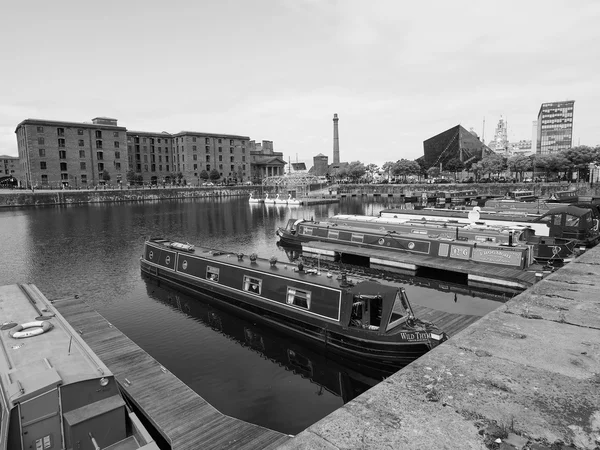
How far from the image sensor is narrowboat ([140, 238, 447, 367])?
16.6 meters

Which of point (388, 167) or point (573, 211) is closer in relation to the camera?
point (573, 211)

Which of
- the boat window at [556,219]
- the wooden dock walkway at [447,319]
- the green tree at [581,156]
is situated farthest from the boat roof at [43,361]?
the green tree at [581,156]

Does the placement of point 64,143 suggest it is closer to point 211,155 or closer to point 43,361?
point 211,155

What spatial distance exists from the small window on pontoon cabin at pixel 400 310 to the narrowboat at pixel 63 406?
1091 cm

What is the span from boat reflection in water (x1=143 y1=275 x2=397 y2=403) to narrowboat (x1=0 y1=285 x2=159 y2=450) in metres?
8.24

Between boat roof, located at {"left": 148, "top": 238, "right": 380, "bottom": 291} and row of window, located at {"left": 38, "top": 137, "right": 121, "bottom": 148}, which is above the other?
row of window, located at {"left": 38, "top": 137, "right": 121, "bottom": 148}

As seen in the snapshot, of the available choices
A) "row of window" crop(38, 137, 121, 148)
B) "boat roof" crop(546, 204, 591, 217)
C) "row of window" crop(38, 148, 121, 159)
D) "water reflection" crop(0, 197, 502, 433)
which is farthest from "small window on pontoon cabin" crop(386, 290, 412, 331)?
"row of window" crop(38, 137, 121, 148)

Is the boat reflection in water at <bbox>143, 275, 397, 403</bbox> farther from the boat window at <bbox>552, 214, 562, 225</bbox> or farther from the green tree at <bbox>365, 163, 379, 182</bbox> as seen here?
the green tree at <bbox>365, 163, 379, 182</bbox>

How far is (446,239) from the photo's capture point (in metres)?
33.5

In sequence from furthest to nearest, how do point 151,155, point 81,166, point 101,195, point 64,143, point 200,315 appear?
point 151,155 < point 81,166 < point 64,143 < point 101,195 < point 200,315

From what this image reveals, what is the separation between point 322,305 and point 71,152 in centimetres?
11551

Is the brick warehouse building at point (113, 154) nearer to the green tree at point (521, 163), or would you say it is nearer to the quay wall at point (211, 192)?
the quay wall at point (211, 192)

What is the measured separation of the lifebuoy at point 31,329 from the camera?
12836 mm

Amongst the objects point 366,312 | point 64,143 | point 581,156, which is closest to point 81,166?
point 64,143
